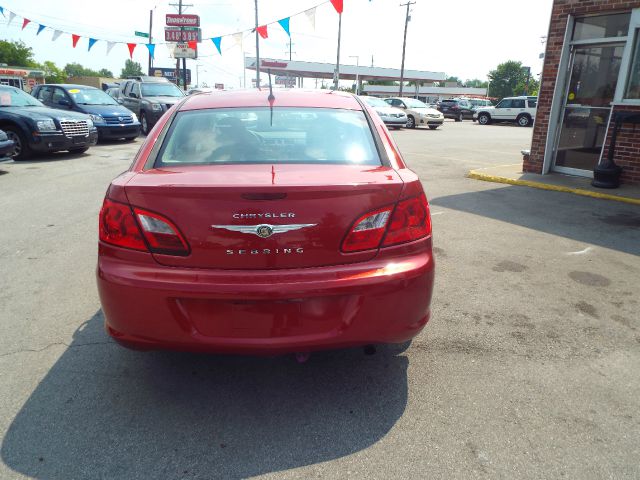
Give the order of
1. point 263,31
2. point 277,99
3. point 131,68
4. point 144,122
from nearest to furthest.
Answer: point 277,99
point 144,122
point 263,31
point 131,68

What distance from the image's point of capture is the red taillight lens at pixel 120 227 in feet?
7.79

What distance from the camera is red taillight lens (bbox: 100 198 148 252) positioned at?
93.5 inches

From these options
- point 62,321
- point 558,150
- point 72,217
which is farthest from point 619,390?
point 558,150

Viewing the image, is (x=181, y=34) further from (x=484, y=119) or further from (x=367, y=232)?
(x=367, y=232)

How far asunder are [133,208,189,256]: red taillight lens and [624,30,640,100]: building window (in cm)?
874

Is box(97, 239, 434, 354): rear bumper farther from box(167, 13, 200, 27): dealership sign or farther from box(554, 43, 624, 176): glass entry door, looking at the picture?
box(167, 13, 200, 27): dealership sign

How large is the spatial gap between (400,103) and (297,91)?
25086 millimetres

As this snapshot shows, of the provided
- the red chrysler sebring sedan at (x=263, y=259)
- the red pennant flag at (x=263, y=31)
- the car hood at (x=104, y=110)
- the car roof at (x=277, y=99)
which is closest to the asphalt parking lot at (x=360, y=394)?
the red chrysler sebring sedan at (x=263, y=259)

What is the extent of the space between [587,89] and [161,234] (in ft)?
30.7

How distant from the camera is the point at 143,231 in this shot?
93.0 inches

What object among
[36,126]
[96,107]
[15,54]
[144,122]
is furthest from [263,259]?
[15,54]

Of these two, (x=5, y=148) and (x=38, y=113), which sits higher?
(x=38, y=113)

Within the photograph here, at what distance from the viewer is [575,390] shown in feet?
8.95

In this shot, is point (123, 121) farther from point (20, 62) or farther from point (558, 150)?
point (20, 62)
